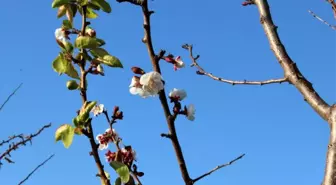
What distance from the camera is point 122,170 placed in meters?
1.42

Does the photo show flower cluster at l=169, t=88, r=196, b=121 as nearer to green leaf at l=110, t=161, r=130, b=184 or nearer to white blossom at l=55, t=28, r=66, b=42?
green leaf at l=110, t=161, r=130, b=184

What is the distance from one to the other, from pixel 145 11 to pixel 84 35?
23cm

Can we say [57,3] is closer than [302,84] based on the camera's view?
Yes

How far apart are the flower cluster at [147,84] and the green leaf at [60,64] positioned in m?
0.29

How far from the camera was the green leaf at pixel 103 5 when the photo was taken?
1744 millimetres

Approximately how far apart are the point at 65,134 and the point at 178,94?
1.73 feet

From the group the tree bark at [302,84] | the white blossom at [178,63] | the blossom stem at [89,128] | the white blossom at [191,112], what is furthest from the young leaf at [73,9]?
the tree bark at [302,84]

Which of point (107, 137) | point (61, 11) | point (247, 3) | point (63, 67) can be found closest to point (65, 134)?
point (63, 67)

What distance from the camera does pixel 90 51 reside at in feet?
5.32

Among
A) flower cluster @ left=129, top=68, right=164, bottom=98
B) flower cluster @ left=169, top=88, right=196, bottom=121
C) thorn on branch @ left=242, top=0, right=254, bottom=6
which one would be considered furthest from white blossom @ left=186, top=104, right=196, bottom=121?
thorn on branch @ left=242, top=0, right=254, bottom=6

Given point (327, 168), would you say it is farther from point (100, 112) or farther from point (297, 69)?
point (100, 112)

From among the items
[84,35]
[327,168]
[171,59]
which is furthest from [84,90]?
[327,168]

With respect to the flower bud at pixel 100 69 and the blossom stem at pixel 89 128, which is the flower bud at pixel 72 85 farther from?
the flower bud at pixel 100 69

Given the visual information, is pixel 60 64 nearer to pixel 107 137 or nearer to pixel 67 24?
pixel 67 24
